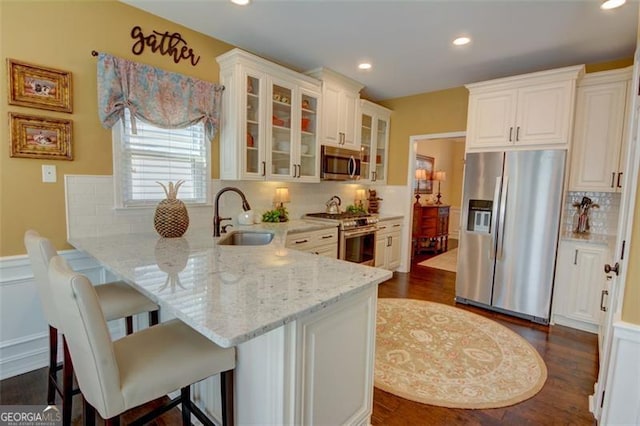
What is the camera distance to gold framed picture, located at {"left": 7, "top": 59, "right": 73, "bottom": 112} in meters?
2.04

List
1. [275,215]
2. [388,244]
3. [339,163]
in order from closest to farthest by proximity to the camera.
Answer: [275,215]
[339,163]
[388,244]

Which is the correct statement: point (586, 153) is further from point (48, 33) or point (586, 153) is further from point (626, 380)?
point (48, 33)

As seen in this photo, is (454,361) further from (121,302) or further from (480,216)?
(121,302)

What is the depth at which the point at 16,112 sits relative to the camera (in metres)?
2.06

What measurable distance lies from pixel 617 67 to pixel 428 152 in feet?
13.3

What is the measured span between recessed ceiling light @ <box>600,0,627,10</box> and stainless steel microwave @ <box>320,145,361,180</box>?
2.65 metres

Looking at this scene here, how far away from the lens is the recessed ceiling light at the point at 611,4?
224 centimetres

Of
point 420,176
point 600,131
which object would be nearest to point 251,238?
point 600,131

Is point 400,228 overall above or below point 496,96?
below

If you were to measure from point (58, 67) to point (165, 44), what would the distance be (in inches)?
33.1

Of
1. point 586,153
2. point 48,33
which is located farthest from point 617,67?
point 48,33

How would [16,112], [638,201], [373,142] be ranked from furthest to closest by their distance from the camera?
[373,142]
[16,112]
[638,201]

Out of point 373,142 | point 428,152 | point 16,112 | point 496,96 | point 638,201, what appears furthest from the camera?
point 428,152

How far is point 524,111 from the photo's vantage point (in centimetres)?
326
